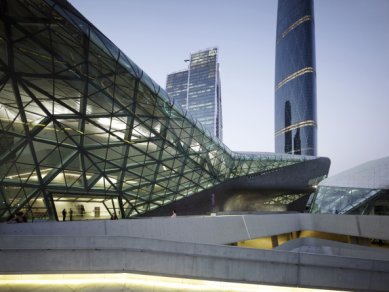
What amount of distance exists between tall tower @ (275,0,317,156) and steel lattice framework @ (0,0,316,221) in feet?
420

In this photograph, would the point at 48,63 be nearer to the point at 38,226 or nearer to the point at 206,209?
the point at 38,226

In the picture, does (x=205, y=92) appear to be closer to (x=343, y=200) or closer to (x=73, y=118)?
(x=343, y=200)

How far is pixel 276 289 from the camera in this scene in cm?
750

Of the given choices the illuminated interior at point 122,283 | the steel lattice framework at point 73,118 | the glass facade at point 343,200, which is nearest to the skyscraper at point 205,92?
the glass facade at point 343,200

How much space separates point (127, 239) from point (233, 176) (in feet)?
111

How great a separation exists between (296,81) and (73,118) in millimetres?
145202

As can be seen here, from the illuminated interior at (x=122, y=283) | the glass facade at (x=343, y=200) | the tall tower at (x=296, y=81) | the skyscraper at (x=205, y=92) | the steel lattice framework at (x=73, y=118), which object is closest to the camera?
the illuminated interior at (x=122, y=283)

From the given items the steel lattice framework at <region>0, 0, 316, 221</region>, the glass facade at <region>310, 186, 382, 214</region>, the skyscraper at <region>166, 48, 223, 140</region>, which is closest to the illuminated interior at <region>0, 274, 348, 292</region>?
the steel lattice framework at <region>0, 0, 316, 221</region>

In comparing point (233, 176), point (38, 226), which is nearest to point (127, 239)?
point (38, 226)

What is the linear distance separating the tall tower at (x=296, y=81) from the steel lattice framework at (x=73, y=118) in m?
128

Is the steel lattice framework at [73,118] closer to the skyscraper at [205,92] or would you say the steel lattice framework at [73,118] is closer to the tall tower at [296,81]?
the tall tower at [296,81]

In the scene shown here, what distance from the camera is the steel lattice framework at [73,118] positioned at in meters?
13.2

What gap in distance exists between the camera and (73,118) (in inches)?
667

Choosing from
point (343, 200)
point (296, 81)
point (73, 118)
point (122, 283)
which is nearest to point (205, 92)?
point (296, 81)
